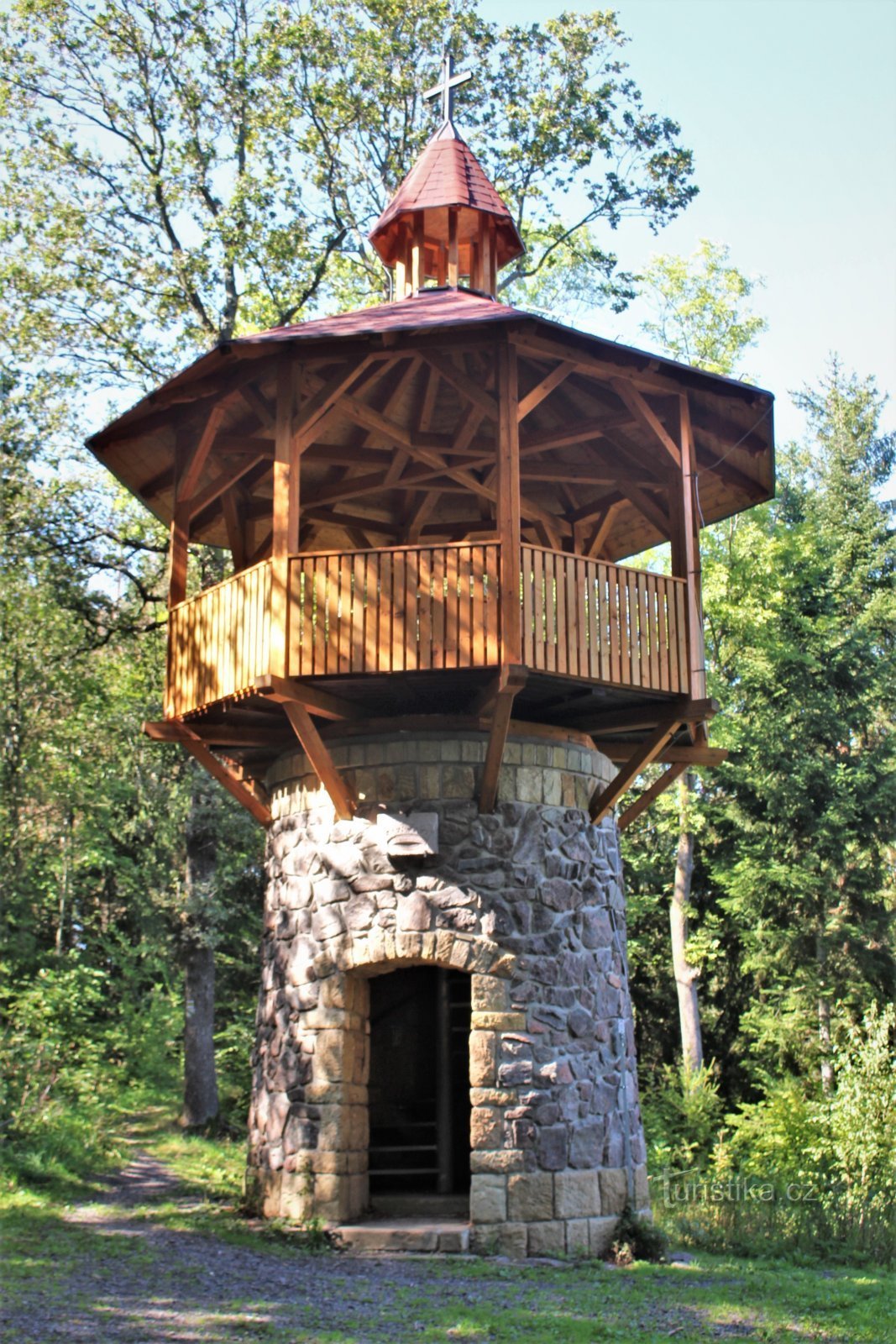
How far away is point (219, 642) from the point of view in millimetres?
11570

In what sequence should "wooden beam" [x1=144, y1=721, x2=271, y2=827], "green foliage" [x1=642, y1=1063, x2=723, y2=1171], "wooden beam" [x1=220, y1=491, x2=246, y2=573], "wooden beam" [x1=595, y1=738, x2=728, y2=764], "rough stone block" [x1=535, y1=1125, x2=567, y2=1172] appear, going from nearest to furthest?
"rough stone block" [x1=535, y1=1125, x2=567, y2=1172] → "wooden beam" [x1=144, y1=721, x2=271, y2=827] → "wooden beam" [x1=595, y1=738, x2=728, y2=764] → "wooden beam" [x1=220, y1=491, x2=246, y2=573] → "green foliage" [x1=642, y1=1063, x2=723, y2=1171]

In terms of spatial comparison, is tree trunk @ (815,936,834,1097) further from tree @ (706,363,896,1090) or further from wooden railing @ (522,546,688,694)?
wooden railing @ (522,546,688,694)

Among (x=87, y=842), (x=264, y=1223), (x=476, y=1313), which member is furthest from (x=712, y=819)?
(x=476, y=1313)

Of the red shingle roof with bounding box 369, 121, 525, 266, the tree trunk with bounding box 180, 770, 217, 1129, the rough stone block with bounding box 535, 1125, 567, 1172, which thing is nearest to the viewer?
the rough stone block with bounding box 535, 1125, 567, 1172

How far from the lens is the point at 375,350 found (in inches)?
425

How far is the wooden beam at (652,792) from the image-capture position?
518 inches

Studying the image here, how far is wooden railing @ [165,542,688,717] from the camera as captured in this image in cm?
1041

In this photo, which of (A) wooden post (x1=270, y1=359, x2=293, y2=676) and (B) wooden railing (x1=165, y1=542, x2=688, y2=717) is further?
(A) wooden post (x1=270, y1=359, x2=293, y2=676)

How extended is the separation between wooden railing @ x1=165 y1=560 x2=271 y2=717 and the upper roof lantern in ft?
14.6

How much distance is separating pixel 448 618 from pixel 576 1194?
191 inches

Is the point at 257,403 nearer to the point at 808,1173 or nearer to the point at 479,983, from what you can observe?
the point at 479,983

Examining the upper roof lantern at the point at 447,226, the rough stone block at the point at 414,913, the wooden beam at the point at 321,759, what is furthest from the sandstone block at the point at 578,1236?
the upper roof lantern at the point at 447,226

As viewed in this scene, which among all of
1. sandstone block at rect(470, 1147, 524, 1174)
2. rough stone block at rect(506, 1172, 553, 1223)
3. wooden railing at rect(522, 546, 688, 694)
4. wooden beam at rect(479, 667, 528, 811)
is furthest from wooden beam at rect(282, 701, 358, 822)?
rough stone block at rect(506, 1172, 553, 1223)

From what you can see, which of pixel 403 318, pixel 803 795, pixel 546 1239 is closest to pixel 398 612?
pixel 403 318
